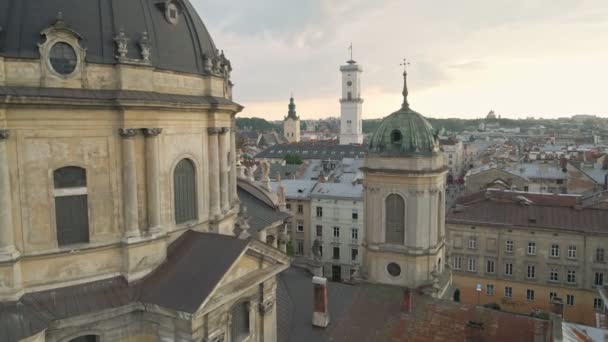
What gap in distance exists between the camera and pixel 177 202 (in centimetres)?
2034

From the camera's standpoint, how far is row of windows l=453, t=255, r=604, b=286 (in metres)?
43.2

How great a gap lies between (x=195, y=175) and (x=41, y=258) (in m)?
6.72

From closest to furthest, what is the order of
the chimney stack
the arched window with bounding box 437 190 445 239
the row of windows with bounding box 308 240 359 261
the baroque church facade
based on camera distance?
the baroque church facade < the chimney stack < the arched window with bounding box 437 190 445 239 < the row of windows with bounding box 308 240 359 261

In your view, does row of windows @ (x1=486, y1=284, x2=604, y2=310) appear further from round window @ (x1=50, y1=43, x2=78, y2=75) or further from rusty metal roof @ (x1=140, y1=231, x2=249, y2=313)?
round window @ (x1=50, y1=43, x2=78, y2=75)

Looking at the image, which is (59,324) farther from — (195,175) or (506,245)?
(506,245)

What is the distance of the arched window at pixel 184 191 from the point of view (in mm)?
20250

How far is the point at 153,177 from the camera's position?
18391 mm

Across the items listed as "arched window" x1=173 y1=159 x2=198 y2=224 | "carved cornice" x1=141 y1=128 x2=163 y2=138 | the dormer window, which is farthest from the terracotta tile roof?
the dormer window

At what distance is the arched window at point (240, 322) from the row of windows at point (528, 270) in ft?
106

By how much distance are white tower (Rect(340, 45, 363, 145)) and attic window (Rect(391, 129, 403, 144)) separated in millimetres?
114553

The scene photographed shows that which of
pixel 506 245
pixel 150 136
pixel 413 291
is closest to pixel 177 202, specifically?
pixel 150 136

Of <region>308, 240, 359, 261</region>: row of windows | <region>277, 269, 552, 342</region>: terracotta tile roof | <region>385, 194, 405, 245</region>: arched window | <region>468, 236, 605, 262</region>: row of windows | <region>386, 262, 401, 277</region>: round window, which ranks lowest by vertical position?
<region>308, 240, 359, 261</region>: row of windows

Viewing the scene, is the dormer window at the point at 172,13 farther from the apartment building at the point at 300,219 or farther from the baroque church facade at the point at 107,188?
the apartment building at the point at 300,219

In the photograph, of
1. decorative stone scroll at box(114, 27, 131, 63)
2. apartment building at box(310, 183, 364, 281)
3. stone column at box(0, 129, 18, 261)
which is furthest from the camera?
apartment building at box(310, 183, 364, 281)
